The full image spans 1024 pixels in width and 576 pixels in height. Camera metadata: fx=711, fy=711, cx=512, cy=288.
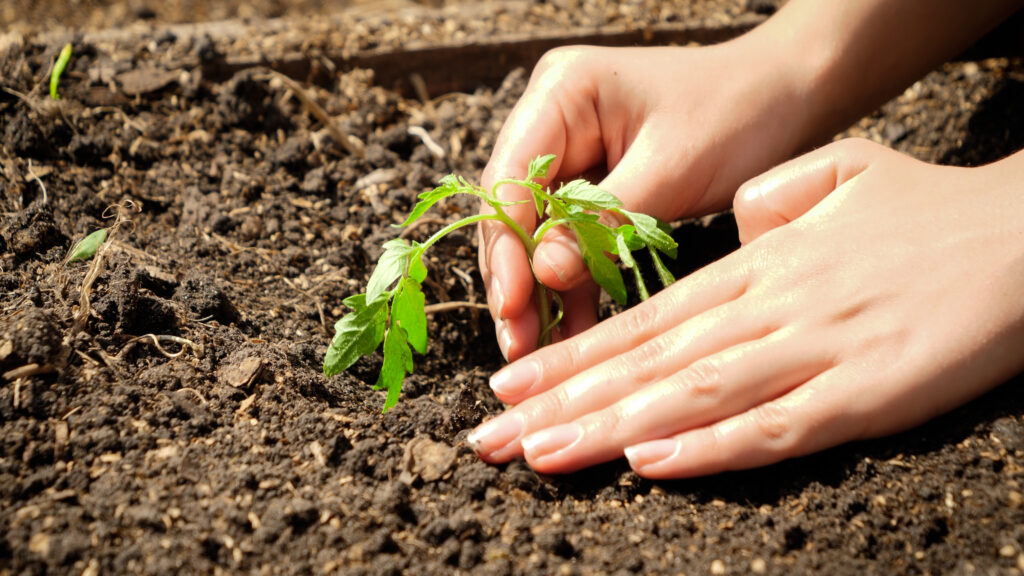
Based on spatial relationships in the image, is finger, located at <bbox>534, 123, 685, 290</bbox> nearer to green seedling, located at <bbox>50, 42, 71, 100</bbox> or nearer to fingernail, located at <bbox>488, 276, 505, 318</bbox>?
fingernail, located at <bbox>488, 276, 505, 318</bbox>

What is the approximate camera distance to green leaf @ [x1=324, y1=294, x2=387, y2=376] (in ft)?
6.08

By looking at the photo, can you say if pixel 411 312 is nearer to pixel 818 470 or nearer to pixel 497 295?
pixel 497 295

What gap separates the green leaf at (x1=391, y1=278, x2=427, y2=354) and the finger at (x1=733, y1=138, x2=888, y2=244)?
99 centimetres

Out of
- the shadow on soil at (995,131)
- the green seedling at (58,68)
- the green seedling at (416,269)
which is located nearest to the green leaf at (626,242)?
the green seedling at (416,269)

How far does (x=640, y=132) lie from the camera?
2.31 metres

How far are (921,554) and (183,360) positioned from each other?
195cm

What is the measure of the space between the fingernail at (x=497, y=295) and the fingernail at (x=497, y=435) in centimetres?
34

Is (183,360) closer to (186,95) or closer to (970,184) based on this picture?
(186,95)

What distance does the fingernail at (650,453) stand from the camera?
1.77 meters

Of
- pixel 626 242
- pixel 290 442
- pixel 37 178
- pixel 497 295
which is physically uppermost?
pixel 626 242

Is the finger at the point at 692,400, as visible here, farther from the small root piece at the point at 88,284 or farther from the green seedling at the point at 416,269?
the small root piece at the point at 88,284

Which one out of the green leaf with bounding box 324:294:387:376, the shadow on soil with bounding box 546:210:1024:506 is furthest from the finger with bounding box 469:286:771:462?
the green leaf with bounding box 324:294:387:376

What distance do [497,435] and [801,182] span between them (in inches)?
43.9

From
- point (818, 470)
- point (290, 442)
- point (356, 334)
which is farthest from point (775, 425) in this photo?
point (290, 442)
